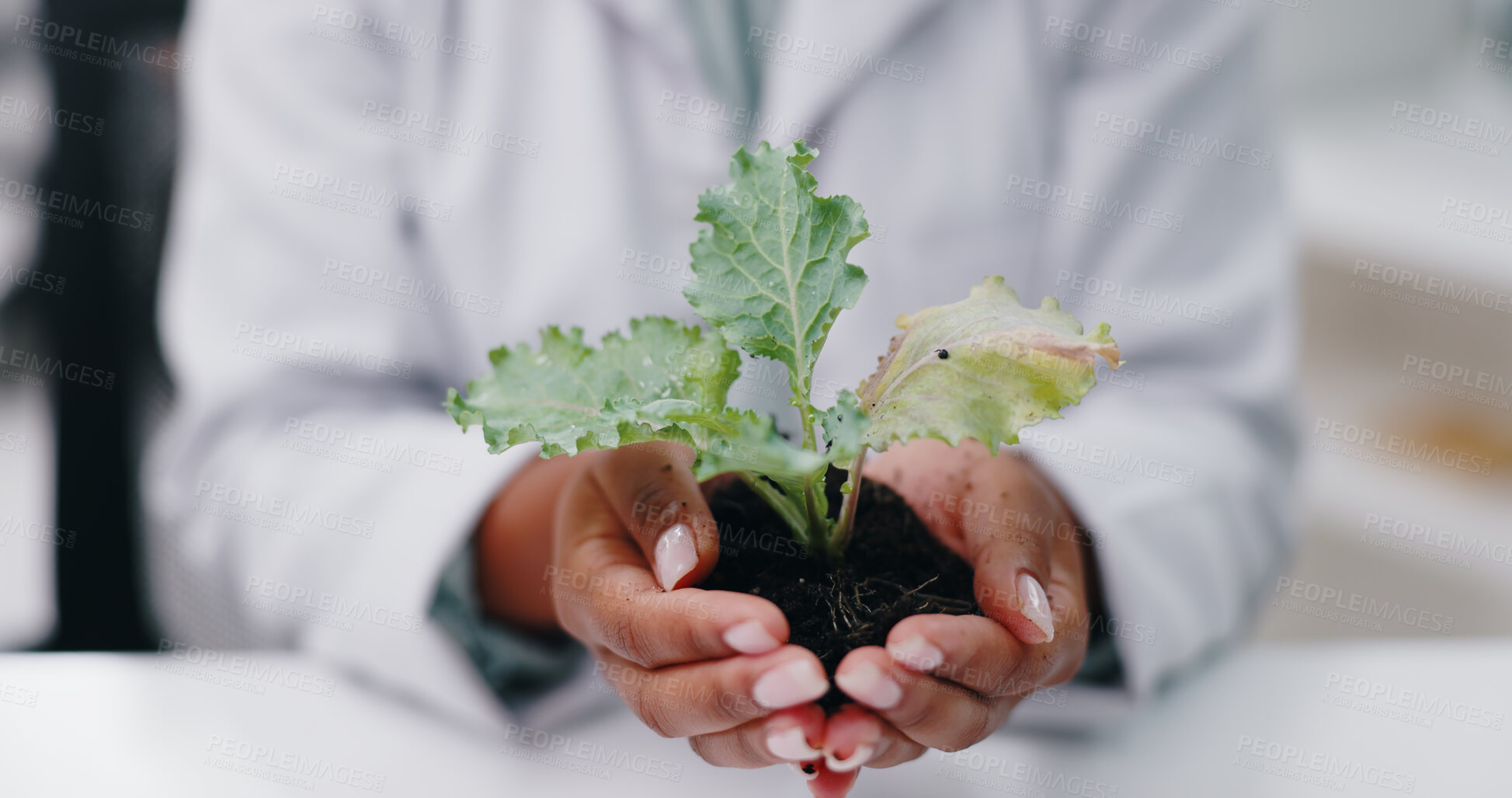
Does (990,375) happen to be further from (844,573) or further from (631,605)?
(631,605)

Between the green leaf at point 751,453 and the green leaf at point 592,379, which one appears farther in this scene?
the green leaf at point 592,379

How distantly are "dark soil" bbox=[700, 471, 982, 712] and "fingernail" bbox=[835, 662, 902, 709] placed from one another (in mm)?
34

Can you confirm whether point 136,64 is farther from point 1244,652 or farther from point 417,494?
point 1244,652

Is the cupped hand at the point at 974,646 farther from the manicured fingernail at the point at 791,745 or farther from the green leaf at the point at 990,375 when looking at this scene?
the green leaf at the point at 990,375

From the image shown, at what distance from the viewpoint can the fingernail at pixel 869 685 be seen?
529 mm

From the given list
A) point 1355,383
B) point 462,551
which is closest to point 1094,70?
point 462,551

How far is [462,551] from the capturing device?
37.9 inches

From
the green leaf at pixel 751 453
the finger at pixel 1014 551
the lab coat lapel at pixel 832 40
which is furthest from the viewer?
the lab coat lapel at pixel 832 40

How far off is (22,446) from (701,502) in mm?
1290

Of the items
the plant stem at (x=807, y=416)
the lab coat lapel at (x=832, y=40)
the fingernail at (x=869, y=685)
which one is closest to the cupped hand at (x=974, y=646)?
the fingernail at (x=869, y=685)

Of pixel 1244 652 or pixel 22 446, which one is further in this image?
pixel 22 446

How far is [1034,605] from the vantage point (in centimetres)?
58

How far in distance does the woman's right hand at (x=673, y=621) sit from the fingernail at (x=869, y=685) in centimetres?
1

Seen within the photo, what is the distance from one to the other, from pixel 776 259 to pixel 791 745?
322mm
